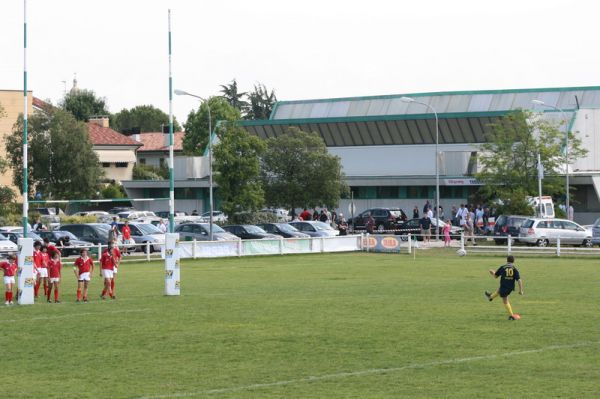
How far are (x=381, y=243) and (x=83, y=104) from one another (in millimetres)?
96785

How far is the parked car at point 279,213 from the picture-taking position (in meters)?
74.7

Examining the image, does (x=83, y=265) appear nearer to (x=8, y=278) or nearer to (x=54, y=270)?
(x=54, y=270)


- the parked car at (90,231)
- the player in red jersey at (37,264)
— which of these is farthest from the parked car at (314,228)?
the player in red jersey at (37,264)

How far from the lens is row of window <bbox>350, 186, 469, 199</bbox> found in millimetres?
81438

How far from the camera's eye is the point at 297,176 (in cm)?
7306

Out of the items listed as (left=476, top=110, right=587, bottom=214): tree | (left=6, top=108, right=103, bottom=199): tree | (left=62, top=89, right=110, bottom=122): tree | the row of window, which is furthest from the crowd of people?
(left=62, top=89, right=110, bottom=122): tree

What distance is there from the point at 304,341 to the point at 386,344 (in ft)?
5.32

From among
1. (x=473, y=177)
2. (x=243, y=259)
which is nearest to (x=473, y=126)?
(x=473, y=177)

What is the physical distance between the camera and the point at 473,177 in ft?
253

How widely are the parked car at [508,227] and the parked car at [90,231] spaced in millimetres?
20548

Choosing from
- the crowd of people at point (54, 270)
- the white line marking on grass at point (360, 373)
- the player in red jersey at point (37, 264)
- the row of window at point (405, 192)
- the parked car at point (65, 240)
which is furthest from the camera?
the row of window at point (405, 192)

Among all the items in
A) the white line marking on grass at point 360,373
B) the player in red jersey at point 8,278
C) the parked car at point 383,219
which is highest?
the parked car at point 383,219

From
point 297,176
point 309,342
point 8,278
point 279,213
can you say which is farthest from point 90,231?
point 309,342

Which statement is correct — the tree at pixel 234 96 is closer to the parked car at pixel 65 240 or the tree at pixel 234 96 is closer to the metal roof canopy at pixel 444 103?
the metal roof canopy at pixel 444 103
